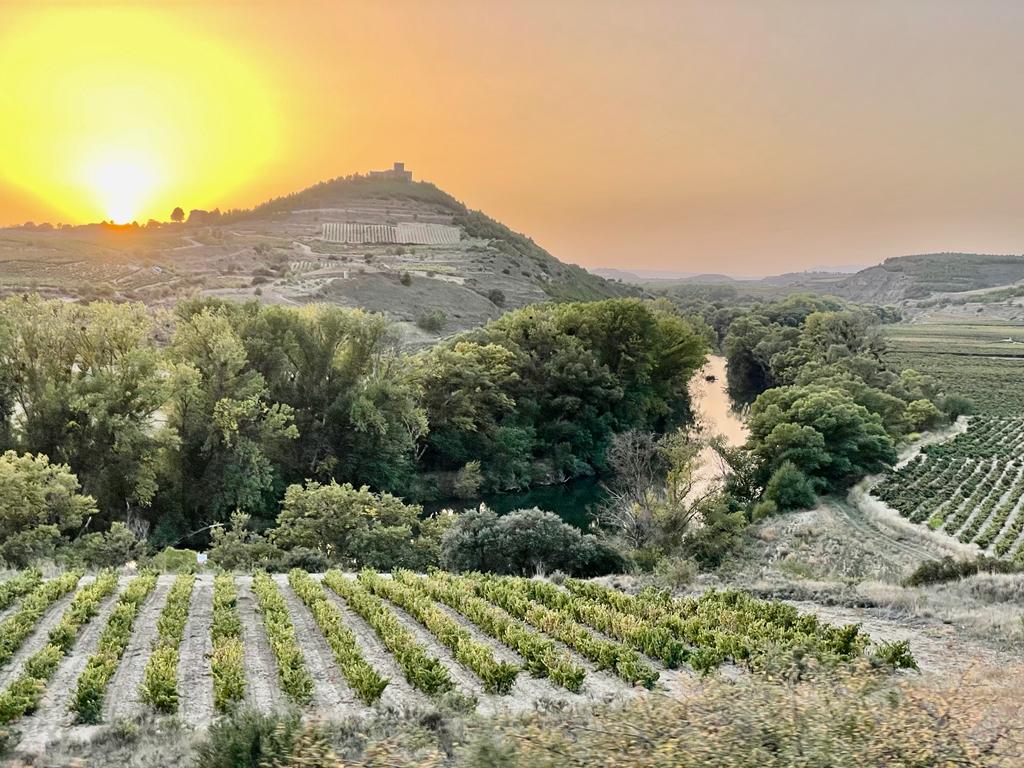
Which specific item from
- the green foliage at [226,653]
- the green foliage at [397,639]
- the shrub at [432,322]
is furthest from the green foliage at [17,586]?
the shrub at [432,322]

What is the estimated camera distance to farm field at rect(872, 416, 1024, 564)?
33.6 metres

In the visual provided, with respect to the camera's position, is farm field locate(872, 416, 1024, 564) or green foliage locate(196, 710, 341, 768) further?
farm field locate(872, 416, 1024, 564)

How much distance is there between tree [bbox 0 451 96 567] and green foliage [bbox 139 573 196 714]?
825cm

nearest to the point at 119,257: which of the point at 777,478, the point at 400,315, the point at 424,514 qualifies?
the point at 400,315

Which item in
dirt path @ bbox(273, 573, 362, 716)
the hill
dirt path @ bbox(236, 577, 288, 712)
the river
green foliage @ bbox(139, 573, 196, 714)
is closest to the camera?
green foliage @ bbox(139, 573, 196, 714)

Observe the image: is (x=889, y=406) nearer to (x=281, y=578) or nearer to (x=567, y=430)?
(x=567, y=430)

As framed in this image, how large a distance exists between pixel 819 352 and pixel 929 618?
6473 cm

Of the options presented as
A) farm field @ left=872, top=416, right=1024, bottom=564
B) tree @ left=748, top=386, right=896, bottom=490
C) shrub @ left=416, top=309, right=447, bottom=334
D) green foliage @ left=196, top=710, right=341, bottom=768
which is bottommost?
farm field @ left=872, top=416, right=1024, bottom=564

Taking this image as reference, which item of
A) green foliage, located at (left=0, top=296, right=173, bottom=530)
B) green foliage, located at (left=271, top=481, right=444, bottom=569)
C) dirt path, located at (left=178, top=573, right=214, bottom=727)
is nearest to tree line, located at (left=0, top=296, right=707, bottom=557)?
green foliage, located at (left=0, top=296, right=173, bottom=530)

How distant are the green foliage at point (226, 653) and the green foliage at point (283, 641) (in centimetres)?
54

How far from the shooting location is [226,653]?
11.7 metres

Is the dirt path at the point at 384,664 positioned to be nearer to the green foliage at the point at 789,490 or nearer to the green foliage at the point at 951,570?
the green foliage at the point at 951,570

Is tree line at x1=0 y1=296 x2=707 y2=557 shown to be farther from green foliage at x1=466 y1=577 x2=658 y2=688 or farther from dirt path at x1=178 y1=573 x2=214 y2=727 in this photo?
green foliage at x1=466 y1=577 x2=658 y2=688

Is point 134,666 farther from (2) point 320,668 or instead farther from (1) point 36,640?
(2) point 320,668
